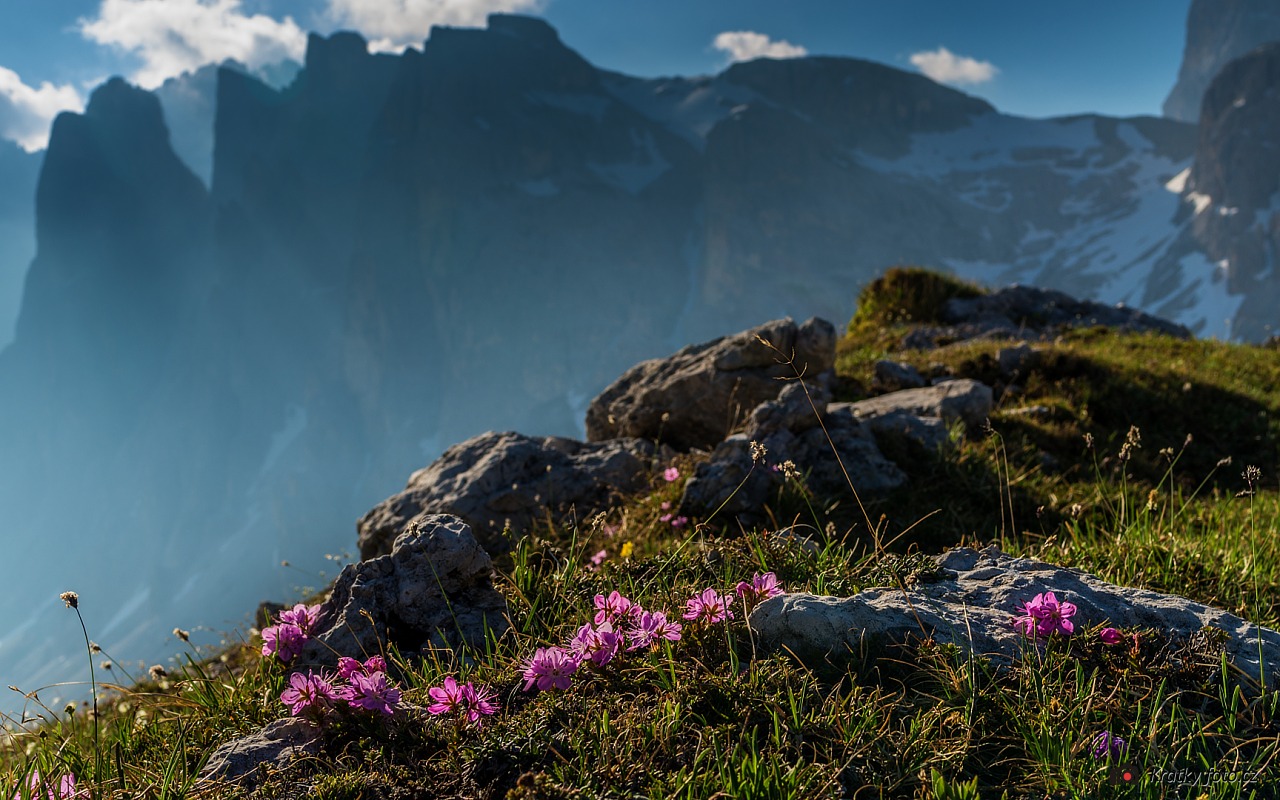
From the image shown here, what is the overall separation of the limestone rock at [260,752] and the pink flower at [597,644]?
104cm

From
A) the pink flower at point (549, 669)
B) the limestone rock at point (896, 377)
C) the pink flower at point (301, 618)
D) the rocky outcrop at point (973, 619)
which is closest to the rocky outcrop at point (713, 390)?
the limestone rock at point (896, 377)

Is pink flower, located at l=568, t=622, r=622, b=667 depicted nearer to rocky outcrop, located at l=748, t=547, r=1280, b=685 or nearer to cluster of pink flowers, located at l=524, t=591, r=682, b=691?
cluster of pink flowers, located at l=524, t=591, r=682, b=691

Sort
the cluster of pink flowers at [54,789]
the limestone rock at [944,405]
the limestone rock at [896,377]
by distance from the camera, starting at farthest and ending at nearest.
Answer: the limestone rock at [896,377]
the limestone rock at [944,405]
the cluster of pink flowers at [54,789]

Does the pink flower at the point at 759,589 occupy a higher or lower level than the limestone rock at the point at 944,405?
higher

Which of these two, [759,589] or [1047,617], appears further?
[759,589]

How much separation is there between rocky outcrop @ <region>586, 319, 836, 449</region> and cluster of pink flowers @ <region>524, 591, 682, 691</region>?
18.0ft

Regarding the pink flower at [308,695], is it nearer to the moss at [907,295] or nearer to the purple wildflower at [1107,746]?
the purple wildflower at [1107,746]

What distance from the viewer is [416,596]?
376 cm

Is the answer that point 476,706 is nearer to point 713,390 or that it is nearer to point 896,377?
point 713,390

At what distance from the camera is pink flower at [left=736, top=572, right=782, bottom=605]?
2.98 metres

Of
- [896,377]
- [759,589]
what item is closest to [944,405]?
[896,377]

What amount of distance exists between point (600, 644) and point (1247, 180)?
234417 mm

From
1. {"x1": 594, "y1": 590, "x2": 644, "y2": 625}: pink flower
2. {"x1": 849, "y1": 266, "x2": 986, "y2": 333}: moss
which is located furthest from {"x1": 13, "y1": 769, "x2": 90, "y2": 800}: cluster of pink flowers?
{"x1": 849, "y1": 266, "x2": 986, "y2": 333}: moss

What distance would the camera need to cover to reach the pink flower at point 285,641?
3.45m
